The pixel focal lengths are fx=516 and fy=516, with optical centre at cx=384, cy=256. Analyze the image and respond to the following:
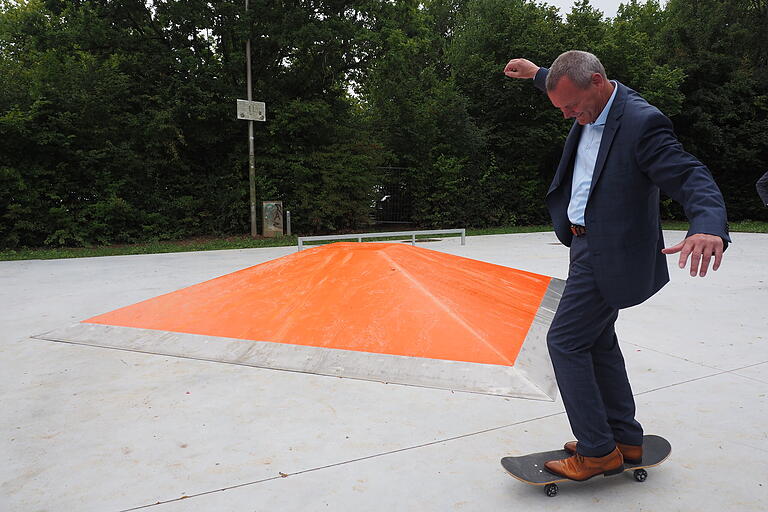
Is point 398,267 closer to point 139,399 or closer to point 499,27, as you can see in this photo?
point 139,399

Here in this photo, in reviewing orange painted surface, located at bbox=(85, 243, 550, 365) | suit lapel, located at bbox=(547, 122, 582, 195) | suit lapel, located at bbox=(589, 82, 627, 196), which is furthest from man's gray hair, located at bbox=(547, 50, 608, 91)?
orange painted surface, located at bbox=(85, 243, 550, 365)

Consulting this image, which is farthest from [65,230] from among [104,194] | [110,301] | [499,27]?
[499,27]

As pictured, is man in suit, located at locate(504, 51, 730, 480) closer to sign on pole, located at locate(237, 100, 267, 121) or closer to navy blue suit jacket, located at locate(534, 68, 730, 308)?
navy blue suit jacket, located at locate(534, 68, 730, 308)

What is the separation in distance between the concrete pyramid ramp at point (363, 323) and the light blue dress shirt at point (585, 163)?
1.28 metres

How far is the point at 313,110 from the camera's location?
46.7ft

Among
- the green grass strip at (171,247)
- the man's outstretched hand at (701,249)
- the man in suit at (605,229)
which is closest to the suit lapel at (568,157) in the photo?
the man in suit at (605,229)

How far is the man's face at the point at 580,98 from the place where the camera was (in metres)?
1.82

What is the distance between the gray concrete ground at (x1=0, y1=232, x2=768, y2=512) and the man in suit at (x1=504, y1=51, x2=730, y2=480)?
0.89 ft

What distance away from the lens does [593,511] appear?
1838 mm

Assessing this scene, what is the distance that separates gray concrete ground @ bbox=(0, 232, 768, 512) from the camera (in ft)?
6.35

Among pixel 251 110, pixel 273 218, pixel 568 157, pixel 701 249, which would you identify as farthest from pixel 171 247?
pixel 701 249

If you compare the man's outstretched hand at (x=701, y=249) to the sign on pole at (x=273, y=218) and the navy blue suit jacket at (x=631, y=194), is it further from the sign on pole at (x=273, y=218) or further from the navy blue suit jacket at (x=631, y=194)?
the sign on pole at (x=273, y=218)

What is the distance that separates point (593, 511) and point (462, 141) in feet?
50.6

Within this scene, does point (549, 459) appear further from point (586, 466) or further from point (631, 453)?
point (631, 453)
